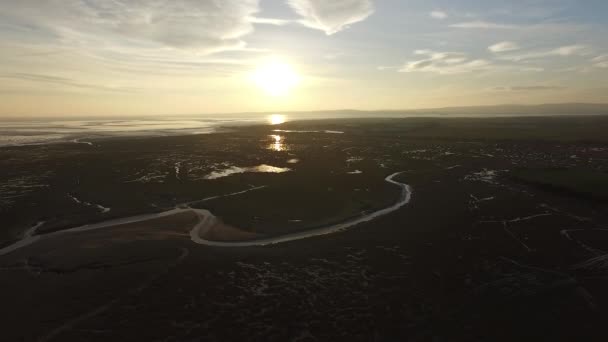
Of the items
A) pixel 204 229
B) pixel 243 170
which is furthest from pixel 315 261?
pixel 243 170

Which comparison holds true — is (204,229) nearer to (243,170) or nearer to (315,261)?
(315,261)

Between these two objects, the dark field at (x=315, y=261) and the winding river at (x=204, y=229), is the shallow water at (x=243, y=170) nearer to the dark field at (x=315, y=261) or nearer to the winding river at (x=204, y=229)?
the dark field at (x=315, y=261)

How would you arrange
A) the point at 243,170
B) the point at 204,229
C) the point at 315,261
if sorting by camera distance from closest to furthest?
the point at 315,261
the point at 204,229
the point at 243,170

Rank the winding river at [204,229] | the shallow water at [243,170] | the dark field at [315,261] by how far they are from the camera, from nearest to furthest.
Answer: the dark field at [315,261], the winding river at [204,229], the shallow water at [243,170]

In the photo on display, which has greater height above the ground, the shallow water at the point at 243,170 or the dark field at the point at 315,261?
the shallow water at the point at 243,170

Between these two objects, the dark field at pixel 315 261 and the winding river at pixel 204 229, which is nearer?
the dark field at pixel 315 261

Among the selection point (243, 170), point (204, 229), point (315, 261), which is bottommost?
point (315, 261)

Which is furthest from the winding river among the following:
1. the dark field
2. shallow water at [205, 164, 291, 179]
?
shallow water at [205, 164, 291, 179]

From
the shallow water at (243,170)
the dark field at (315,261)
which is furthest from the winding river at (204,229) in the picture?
the shallow water at (243,170)

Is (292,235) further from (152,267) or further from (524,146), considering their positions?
(524,146)
